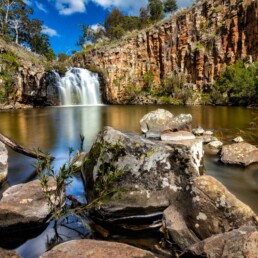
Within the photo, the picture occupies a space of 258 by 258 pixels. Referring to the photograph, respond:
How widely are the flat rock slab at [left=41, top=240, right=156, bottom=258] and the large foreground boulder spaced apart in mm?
1129

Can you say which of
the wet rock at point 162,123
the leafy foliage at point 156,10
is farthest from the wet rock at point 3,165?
the leafy foliage at point 156,10

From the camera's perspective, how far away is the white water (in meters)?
45.9

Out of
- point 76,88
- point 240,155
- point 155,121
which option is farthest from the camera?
point 76,88

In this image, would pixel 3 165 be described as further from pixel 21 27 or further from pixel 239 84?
pixel 21 27

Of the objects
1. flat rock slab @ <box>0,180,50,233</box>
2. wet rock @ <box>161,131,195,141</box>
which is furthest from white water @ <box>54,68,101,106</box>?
flat rock slab @ <box>0,180,50,233</box>

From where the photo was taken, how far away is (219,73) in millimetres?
46500

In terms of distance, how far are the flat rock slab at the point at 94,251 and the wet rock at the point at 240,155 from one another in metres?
5.96

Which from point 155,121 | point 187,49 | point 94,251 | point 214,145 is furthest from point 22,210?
point 187,49

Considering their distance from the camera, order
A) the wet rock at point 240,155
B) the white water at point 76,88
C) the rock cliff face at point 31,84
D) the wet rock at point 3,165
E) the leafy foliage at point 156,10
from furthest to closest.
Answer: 1. the leafy foliage at point 156,10
2. the white water at point 76,88
3. the rock cliff face at point 31,84
4. the wet rock at point 240,155
5. the wet rock at point 3,165

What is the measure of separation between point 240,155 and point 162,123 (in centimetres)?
551

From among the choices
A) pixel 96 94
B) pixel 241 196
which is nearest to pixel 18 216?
pixel 241 196

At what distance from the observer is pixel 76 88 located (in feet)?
152

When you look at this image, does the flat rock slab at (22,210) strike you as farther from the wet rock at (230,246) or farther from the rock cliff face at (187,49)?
the rock cliff face at (187,49)

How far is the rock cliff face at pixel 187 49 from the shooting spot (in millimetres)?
45375
